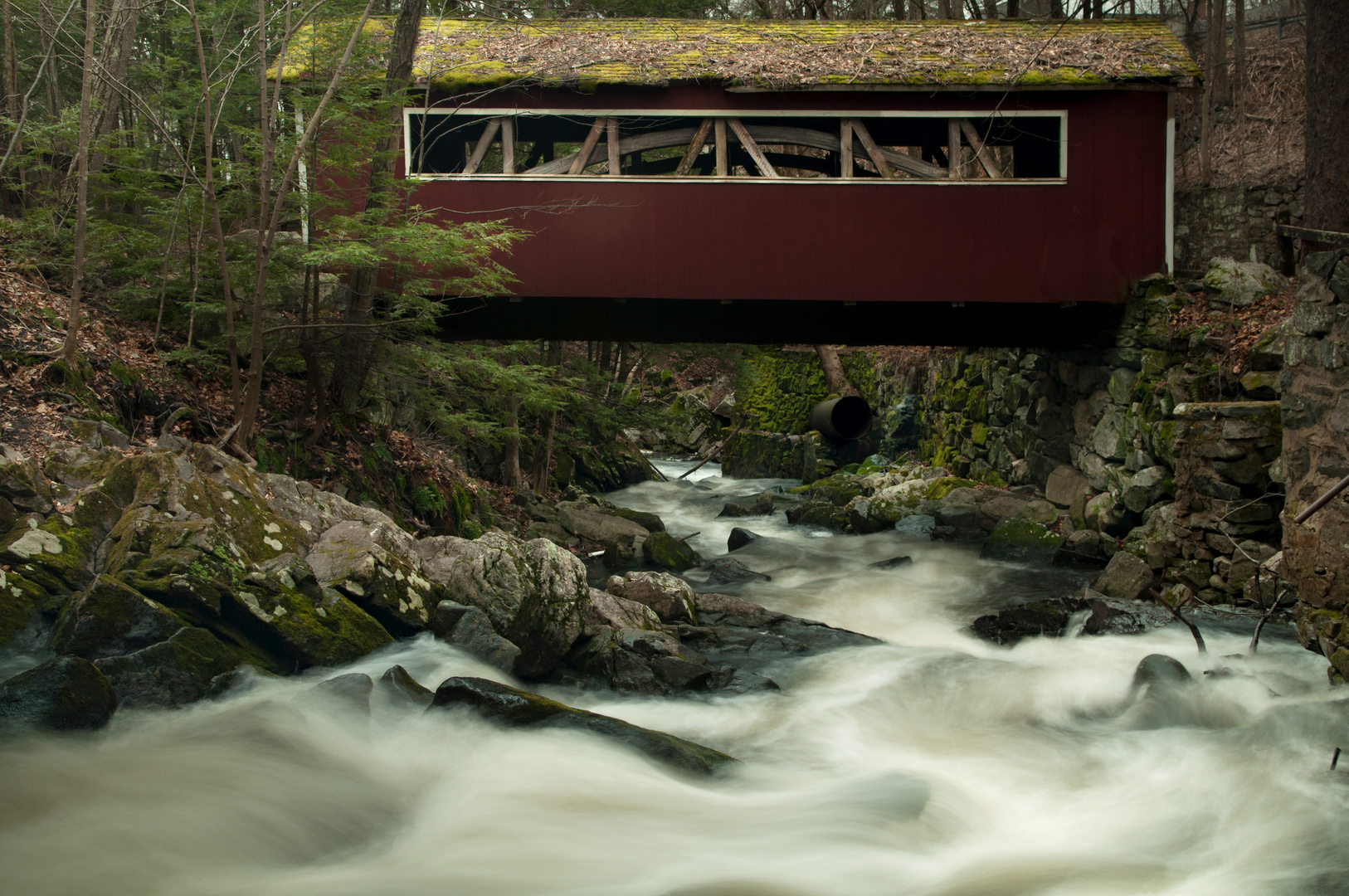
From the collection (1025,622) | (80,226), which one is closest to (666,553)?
(1025,622)

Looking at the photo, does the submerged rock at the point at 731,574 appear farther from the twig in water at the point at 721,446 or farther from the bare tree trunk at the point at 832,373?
A: the bare tree trunk at the point at 832,373

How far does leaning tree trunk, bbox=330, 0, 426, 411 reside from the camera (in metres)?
8.08

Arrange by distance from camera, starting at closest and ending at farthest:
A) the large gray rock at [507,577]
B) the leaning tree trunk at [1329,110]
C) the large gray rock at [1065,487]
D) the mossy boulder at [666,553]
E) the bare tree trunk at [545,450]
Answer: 1. the large gray rock at [507,577]
2. the leaning tree trunk at [1329,110]
3. the mossy boulder at [666,553]
4. the large gray rock at [1065,487]
5. the bare tree trunk at [545,450]

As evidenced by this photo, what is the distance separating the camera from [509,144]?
9945 millimetres

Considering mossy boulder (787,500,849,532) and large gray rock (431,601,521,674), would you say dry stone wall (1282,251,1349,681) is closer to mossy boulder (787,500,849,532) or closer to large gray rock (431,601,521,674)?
large gray rock (431,601,521,674)

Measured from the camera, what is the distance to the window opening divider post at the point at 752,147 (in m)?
9.84

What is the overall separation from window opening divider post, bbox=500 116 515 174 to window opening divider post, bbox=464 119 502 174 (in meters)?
0.11

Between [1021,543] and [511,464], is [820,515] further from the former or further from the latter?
[511,464]

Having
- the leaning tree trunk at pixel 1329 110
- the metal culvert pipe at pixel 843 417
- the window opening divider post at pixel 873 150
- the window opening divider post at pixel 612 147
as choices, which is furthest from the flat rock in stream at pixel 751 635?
the metal culvert pipe at pixel 843 417

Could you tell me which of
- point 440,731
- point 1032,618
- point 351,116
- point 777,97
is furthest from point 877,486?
point 440,731

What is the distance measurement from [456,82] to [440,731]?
7184 millimetres

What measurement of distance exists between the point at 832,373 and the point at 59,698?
16.4 meters

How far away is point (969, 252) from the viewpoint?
9.91 meters

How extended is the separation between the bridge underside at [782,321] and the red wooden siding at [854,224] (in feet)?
1.01
